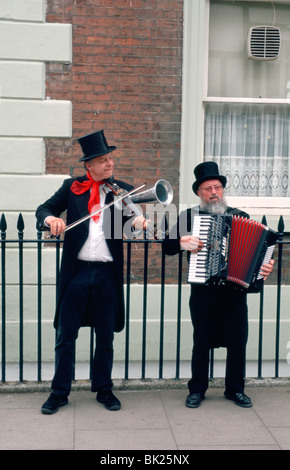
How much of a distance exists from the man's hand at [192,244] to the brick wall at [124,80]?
1.93 m

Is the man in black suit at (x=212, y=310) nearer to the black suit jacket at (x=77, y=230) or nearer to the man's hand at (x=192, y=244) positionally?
the man's hand at (x=192, y=244)

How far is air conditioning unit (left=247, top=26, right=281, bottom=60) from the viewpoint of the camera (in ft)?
21.0

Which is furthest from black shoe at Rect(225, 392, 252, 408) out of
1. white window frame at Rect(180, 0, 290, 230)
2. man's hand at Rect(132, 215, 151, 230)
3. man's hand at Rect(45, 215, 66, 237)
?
white window frame at Rect(180, 0, 290, 230)

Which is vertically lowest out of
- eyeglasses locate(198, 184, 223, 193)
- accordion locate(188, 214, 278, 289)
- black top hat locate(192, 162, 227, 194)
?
accordion locate(188, 214, 278, 289)

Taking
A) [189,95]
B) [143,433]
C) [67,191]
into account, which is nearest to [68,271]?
[67,191]

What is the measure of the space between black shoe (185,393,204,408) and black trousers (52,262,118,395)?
70 cm

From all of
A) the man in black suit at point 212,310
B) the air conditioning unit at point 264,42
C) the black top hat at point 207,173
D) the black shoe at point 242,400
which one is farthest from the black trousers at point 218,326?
the air conditioning unit at point 264,42

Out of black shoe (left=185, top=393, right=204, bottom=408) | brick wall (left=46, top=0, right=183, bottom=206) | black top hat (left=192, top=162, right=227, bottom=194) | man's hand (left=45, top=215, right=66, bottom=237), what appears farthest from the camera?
brick wall (left=46, top=0, right=183, bottom=206)

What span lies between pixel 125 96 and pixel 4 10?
140 cm

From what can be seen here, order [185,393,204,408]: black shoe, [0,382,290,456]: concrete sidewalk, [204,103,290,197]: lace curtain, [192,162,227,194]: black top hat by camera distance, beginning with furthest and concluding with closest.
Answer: [204,103,290,197]: lace curtain, [185,393,204,408]: black shoe, [192,162,227,194]: black top hat, [0,382,290,456]: concrete sidewalk

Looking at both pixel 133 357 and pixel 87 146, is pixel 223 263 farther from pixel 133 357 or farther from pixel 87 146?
pixel 133 357

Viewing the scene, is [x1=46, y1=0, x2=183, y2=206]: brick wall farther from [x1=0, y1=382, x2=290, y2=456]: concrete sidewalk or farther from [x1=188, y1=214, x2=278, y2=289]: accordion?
[x1=0, y1=382, x2=290, y2=456]: concrete sidewalk

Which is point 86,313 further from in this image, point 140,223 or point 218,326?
point 218,326

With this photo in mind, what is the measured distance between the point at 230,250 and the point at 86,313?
1.17m
